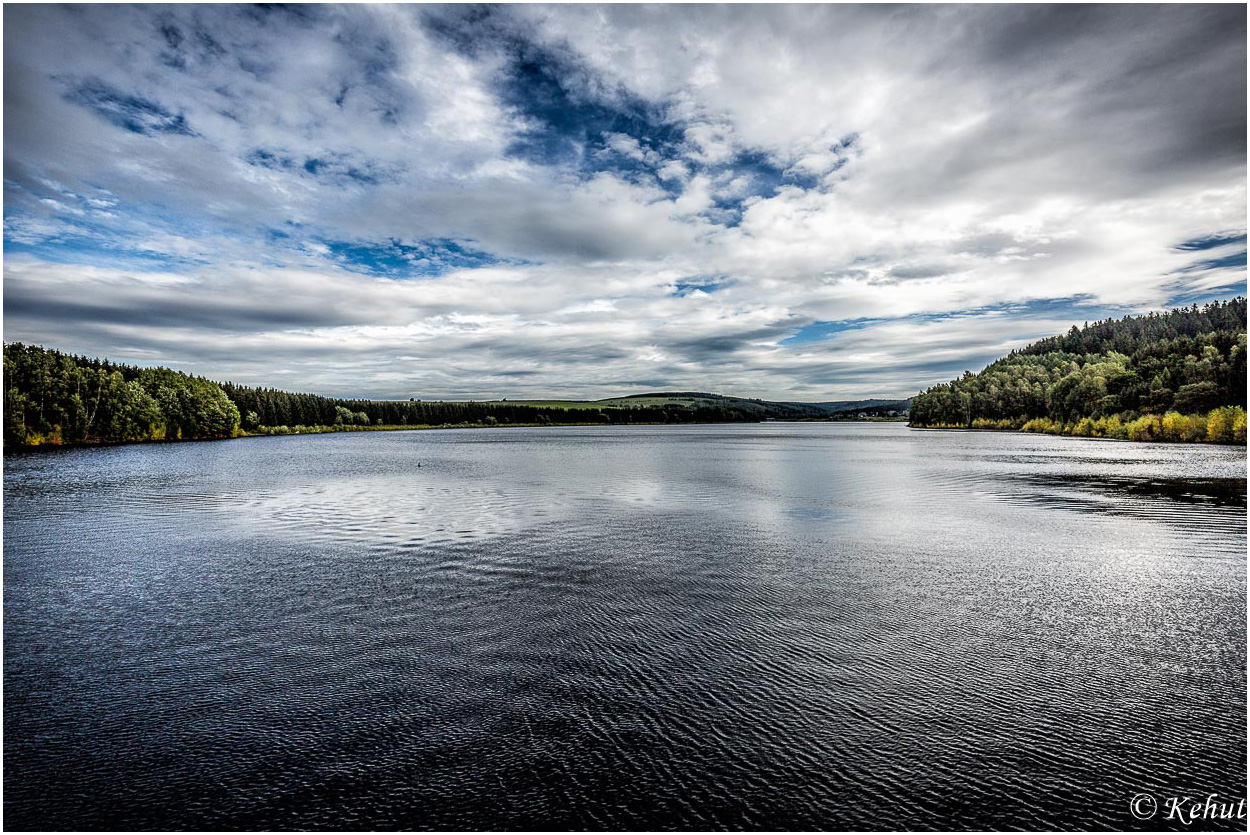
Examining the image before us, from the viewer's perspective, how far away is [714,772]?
690 centimetres

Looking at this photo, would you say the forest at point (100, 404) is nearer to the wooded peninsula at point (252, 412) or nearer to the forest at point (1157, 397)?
the wooded peninsula at point (252, 412)

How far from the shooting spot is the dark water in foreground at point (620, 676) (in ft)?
21.4

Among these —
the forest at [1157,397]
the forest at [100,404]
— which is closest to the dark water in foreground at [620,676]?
the forest at [1157,397]

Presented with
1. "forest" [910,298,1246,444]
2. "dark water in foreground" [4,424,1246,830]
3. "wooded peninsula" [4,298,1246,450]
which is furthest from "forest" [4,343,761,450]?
"forest" [910,298,1246,444]

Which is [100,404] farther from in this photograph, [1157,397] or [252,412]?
[1157,397]

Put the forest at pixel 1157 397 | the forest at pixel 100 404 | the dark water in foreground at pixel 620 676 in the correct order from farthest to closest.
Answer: the forest at pixel 100 404 < the forest at pixel 1157 397 < the dark water in foreground at pixel 620 676

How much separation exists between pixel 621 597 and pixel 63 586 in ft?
43.2

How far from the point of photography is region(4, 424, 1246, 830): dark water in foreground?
6508mm

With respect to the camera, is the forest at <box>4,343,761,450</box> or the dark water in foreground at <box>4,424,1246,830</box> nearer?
the dark water in foreground at <box>4,424,1246,830</box>

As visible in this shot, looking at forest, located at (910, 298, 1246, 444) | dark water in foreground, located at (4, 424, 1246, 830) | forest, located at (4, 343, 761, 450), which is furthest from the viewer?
forest, located at (4, 343, 761, 450)

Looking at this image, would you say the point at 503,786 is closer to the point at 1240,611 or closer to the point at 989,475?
the point at 1240,611

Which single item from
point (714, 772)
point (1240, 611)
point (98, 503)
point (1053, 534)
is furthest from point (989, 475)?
point (98, 503)

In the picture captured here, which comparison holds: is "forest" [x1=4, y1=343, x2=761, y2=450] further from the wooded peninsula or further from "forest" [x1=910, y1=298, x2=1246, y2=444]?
"forest" [x1=910, y1=298, x2=1246, y2=444]

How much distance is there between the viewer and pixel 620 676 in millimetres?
9375
